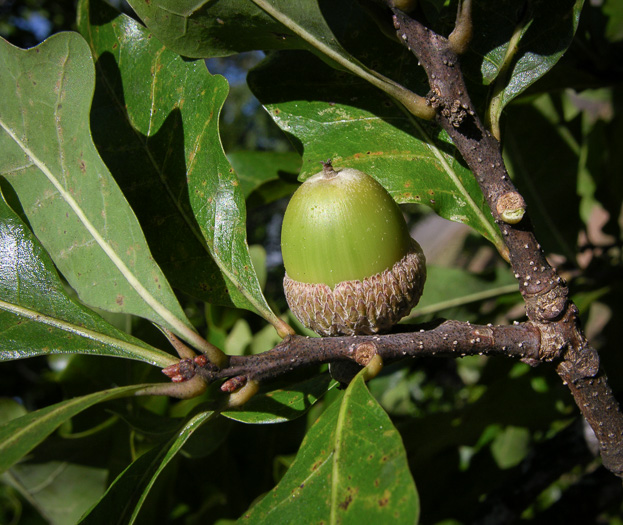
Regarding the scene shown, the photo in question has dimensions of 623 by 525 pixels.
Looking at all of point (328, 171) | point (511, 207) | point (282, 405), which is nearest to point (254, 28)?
point (328, 171)

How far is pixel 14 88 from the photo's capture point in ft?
3.57

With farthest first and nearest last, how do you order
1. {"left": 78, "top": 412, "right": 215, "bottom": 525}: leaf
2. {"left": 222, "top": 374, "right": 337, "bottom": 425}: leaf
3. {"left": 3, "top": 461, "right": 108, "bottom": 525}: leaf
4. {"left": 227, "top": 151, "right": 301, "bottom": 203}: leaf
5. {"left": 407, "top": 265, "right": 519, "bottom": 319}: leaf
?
{"left": 407, "top": 265, "right": 519, "bottom": 319}: leaf < {"left": 227, "top": 151, "right": 301, "bottom": 203}: leaf < {"left": 3, "top": 461, "right": 108, "bottom": 525}: leaf < {"left": 222, "top": 374, "right": 337, "bottom": 425}: leaf < {"left": 78, "top": 412, "right": 215, "bottom": 525}: leaf

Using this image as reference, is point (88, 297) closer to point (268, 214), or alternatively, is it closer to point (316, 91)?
point (316, 91)

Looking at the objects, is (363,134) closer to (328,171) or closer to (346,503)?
(328,171)

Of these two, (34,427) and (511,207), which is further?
(511,207)

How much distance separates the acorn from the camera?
3.53ft

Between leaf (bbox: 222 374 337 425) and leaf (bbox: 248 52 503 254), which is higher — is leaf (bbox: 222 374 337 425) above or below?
below

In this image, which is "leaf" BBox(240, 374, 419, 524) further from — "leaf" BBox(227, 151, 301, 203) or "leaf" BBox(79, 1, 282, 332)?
"leaf" BBox(227, 151, 301, 203)

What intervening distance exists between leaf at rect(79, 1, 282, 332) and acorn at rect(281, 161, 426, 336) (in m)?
0.11

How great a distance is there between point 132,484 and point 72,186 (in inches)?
21.8

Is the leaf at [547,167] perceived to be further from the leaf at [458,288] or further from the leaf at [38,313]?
the leaf at [38,313]

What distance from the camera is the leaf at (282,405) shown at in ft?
3.51

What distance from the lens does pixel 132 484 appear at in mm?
980

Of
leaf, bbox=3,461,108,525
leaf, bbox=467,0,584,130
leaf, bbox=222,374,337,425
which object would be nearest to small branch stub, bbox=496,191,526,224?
leaf, bbox=467,0,584,130
